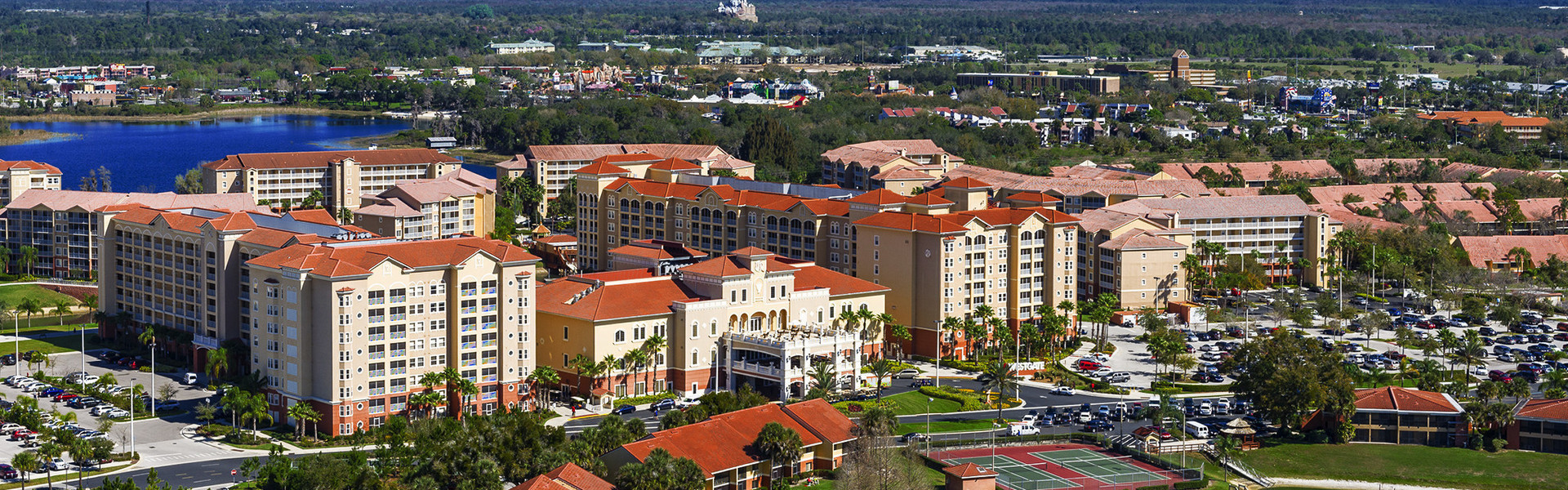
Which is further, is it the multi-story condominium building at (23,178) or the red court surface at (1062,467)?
the multi-story condominium building at (23,178)

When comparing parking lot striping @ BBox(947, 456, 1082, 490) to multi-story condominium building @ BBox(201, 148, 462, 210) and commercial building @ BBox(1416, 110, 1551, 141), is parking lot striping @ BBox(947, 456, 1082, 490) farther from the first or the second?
commercial building @ BBox(1416, 110, 1551, 141)

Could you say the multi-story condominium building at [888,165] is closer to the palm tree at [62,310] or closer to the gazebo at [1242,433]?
the palm tree at [62,310]

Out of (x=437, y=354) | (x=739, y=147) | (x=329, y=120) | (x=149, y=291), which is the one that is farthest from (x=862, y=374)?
(x=329, y=120)

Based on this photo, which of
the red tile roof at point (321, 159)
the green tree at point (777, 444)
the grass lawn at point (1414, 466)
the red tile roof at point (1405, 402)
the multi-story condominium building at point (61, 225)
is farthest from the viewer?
the red tile roof at point (321, 159)

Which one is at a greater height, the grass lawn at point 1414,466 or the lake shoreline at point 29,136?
the lake shoreline at point 29,136

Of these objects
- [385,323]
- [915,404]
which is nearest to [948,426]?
[915,404]

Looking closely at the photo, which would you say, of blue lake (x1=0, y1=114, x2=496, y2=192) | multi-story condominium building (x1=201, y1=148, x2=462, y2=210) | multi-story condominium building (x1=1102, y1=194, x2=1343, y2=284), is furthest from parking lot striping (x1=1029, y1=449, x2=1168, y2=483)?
blue lake (x1=0, y1=114, x2=496, y2=192)

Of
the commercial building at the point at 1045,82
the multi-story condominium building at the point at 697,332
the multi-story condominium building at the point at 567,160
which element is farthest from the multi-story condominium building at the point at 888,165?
the commercial building at the point at 1045,82

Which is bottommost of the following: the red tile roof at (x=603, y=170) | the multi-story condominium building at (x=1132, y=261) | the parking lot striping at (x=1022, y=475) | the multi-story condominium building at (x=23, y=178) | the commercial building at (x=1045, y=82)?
the parking lot striping at (x=1022, y=475)
